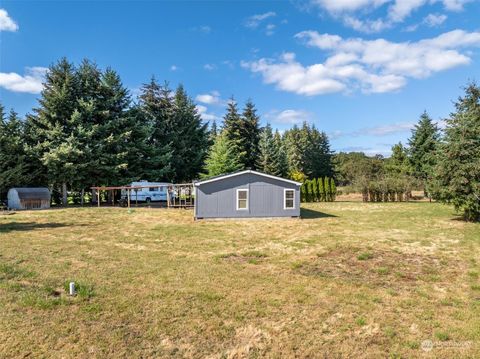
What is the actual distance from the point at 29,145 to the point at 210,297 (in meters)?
26.5

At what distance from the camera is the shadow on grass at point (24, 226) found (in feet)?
44.9

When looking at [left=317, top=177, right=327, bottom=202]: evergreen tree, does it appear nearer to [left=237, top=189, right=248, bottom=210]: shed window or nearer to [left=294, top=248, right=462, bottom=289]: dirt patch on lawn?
[left=237, top=189, right=248, bottom=210]: shed window

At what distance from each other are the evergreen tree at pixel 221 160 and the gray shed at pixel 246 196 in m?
13.9

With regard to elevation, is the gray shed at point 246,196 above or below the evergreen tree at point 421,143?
below

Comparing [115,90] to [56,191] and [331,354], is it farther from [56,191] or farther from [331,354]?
[331,354]

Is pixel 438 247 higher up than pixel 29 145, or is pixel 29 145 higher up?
pixel 29 145

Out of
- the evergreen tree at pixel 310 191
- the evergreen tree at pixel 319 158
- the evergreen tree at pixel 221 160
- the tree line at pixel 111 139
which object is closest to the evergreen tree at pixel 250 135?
the tree line at pixel 111 139

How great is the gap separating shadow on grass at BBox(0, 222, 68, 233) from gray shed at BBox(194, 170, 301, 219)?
7137 mm

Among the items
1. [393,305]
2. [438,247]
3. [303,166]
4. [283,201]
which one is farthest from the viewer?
[303,166]

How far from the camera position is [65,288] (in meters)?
6.58

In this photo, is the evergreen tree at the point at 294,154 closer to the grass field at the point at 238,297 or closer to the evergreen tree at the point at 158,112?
the evergreen tree at the point at 158,112

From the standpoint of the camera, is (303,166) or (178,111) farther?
Result: (303,166)

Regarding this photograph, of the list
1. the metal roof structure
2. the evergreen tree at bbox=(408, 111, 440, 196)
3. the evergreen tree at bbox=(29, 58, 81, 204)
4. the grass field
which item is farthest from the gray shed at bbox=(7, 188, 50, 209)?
the evergreen tree at bbox=(408, 111, 440, 196)

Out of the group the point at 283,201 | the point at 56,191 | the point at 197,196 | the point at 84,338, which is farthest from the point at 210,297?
the point at 56,191
